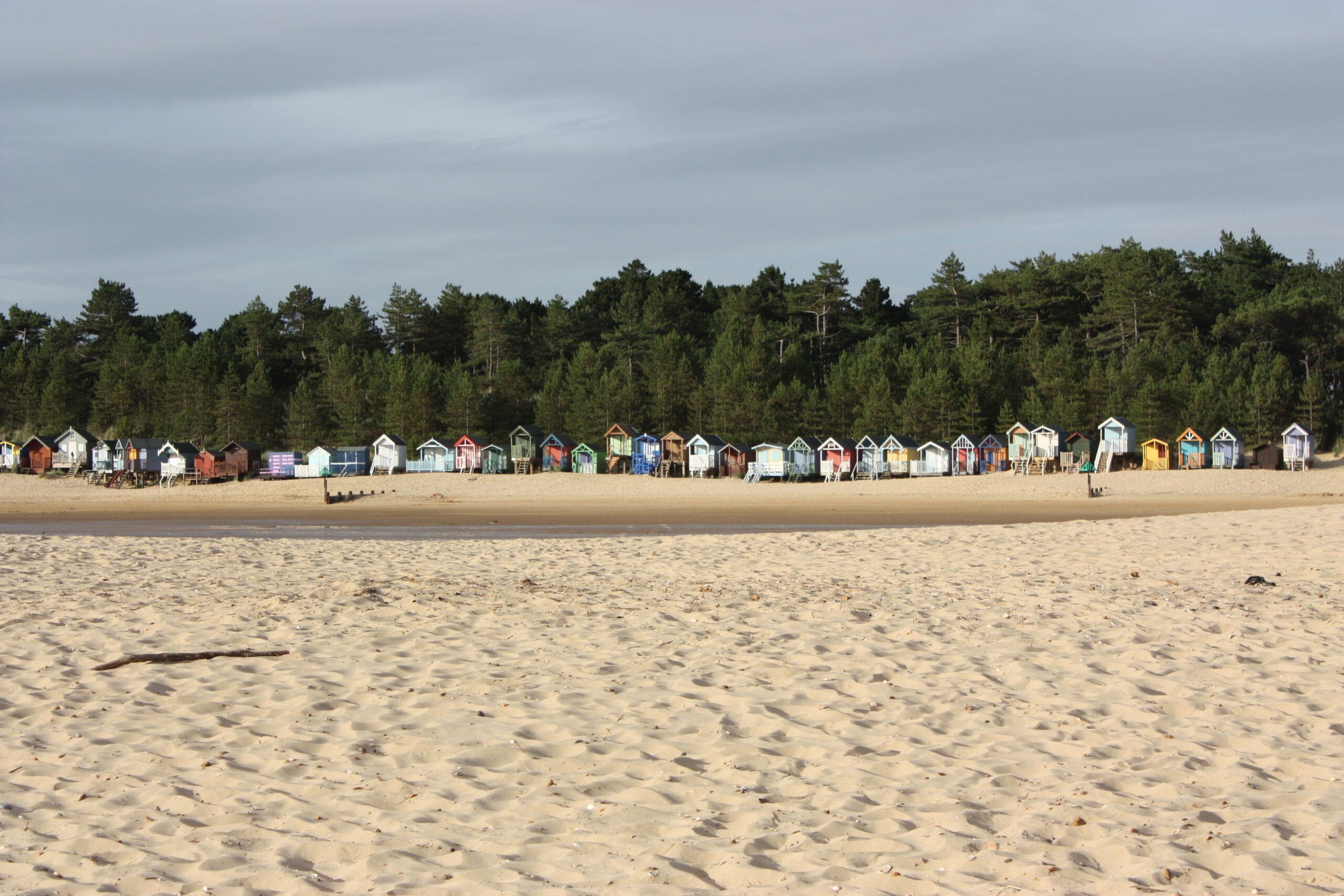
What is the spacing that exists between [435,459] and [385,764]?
225ft

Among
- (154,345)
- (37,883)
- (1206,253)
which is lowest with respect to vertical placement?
(37,883)

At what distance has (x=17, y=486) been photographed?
2729 inches

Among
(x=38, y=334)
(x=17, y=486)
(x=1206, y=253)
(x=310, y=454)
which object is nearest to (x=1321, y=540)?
(x=310, y=454)

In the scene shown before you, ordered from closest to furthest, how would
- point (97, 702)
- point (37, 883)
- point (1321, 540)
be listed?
point (37, 883)
point (97, 702)
point (1321, 540)

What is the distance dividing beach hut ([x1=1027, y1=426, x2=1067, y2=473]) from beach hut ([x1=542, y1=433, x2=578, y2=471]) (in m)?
32.0

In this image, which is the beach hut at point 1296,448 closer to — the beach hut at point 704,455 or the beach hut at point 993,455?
the beach hut at point 993,455

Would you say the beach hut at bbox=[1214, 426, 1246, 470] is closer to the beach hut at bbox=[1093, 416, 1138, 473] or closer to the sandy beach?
the beach hut at bbox=[1093, 416, 1138, 473]

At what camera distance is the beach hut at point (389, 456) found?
73500 mm

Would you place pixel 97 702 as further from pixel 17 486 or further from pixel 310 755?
pixel 17 486

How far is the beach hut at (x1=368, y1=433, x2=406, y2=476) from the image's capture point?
73.5 m

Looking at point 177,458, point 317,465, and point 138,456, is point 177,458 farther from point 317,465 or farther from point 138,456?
point 317,465

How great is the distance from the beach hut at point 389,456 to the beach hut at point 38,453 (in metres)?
28.4

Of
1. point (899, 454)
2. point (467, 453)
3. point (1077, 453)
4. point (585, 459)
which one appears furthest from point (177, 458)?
point (1077, 453)

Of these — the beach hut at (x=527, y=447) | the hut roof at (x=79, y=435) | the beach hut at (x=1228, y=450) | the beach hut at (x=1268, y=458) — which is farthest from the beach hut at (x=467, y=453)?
the beach hut at (x=1268, y=458)
